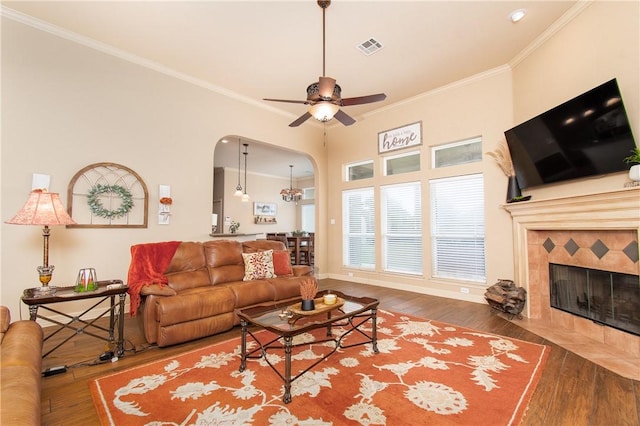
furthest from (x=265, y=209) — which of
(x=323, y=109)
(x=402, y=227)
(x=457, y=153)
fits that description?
(x=323, y=109)

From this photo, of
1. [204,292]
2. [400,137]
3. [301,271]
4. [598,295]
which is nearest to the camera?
[598,295]

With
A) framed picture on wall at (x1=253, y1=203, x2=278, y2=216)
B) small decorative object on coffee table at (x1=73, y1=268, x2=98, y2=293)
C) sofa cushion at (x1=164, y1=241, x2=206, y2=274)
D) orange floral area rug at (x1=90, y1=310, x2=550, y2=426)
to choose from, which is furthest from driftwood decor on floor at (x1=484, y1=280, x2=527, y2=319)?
framed picture on wall at (x1=253, y1=203, x2=278, y2=216)

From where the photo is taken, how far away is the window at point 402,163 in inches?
213

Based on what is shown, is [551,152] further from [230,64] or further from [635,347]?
[230,64]

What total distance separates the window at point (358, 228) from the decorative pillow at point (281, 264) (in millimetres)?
2357

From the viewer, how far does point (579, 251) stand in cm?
316

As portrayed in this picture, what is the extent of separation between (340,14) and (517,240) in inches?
144

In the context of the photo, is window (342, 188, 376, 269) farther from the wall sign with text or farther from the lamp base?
the lamp base

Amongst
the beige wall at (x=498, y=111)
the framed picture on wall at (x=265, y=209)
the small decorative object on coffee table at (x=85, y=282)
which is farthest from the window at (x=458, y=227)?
the framed picture on wall at (x=265, y=209)

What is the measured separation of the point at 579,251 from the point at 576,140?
48.0 inches

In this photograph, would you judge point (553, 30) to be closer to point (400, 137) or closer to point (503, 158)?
point (503, 158)

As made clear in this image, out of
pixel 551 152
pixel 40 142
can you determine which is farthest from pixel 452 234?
pixel 40 142

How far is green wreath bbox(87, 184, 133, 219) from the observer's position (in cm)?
375

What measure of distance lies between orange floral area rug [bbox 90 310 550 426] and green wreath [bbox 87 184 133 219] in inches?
93.9
